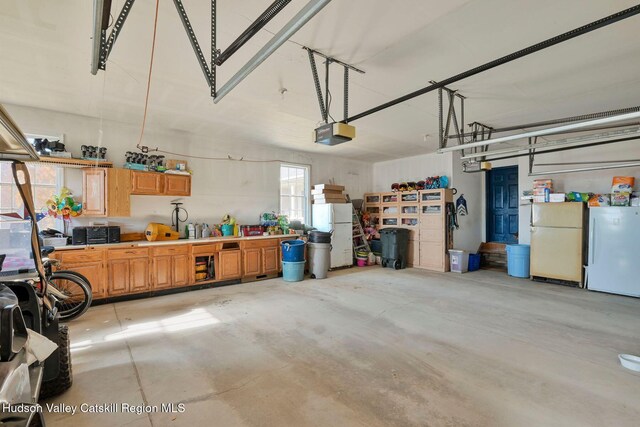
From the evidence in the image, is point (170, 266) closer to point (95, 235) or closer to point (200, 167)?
point (95, 235)

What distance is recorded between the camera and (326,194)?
7.24 metres

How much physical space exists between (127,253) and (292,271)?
2.83 metres

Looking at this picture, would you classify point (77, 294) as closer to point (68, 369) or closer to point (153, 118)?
A: point (68, 369)

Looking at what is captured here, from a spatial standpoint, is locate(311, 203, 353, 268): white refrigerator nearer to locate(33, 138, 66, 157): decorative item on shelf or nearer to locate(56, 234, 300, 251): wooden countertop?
locate(56, 234, 300, 251): wooden countertop

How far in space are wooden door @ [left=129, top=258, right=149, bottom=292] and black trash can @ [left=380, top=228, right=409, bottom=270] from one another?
17.0ft

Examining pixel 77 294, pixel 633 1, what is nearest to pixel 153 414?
pixel 77 294

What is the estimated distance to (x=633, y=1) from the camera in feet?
7.06

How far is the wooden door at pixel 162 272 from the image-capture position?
4.86 meters

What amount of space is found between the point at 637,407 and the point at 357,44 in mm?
3577

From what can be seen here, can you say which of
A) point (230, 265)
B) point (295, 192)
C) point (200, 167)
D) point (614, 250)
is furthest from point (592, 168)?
point (200, 167)

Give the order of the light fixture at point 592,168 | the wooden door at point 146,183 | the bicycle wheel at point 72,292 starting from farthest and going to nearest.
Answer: the wooden door at point 146,183
the light fixture at point 592,168
the bicycle wheel at point 72,292

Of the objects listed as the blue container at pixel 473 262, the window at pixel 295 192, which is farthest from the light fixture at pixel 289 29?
the blue container at pixel 473 262

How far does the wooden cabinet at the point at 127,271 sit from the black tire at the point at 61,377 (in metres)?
2.46

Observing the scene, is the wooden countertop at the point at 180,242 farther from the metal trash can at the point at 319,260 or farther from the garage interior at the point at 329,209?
the metal trash can at the point at 319,260
